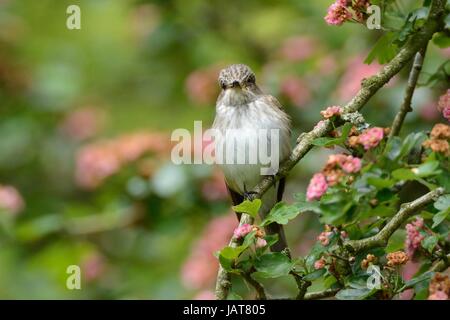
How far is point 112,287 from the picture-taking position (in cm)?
612

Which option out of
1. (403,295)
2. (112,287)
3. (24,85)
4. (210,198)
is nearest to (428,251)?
(403,295)

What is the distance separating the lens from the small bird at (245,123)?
4.71 m

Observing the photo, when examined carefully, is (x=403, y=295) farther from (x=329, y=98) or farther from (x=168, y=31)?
(x=168, y=31)

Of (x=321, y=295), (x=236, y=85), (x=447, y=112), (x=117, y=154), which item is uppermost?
(x=117, y=154)

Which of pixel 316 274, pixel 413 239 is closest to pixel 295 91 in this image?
pixel 316 274

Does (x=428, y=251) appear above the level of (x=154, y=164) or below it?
below

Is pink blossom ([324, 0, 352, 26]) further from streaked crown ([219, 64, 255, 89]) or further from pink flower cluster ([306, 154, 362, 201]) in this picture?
streaked crown ([219, 64, 255, 89])

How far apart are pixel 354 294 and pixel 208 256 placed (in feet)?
9.25

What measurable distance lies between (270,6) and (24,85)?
7.86ft

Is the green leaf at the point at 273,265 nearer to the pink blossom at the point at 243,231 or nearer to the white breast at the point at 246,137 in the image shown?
the pink blossom at the point at 243,231

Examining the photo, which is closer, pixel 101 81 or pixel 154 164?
pixel 154 164

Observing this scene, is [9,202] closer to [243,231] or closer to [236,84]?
[236,84]

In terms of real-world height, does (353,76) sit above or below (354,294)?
above

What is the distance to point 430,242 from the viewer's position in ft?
9.78
